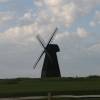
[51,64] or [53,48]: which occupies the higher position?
[53,48]

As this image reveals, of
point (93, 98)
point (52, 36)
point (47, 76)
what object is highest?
point (52, 36)

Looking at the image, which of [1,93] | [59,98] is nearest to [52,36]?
[1,93]

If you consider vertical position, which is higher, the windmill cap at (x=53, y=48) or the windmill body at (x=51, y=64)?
the windmill cap at (x=53, y=48)

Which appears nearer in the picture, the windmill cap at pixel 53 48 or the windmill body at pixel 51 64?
the windmill body at pixel 51 64

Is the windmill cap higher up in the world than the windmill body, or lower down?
higher up

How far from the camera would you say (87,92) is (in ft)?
153

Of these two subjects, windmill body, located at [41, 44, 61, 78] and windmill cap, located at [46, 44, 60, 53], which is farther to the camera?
windmill cap, located at [46, 44, 60, 53]

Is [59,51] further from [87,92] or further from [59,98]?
[59,98]

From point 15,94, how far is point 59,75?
120 feet

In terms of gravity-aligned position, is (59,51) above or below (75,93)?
above

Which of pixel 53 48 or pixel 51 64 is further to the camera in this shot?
pixel 53 48

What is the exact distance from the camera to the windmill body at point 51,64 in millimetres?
81500

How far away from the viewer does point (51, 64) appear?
8156 centimetres

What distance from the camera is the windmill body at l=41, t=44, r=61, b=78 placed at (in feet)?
267
